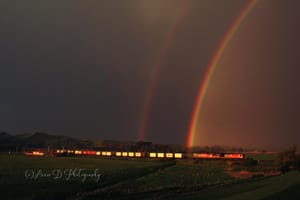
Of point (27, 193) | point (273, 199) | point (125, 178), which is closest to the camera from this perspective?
point (273, 199)

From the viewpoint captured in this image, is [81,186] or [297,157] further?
[297,157]

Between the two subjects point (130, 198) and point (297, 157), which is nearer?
point (130, 198)

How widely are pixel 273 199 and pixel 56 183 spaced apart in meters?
24.9

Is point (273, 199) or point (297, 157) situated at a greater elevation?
point (297, 157)

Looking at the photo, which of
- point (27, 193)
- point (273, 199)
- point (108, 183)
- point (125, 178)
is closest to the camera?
point (273, 199)

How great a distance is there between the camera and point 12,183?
42.4 meters

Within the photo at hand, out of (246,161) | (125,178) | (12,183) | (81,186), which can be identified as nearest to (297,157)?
(246,161)

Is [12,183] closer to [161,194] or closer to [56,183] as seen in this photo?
[56,183]

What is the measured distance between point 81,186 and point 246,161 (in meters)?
70.6

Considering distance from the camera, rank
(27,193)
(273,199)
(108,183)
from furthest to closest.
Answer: (108,183), (27,193), (273,199)

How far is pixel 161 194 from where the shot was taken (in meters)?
39.8

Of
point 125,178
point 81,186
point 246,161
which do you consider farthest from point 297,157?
point 81,186

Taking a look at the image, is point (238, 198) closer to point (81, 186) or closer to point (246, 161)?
point (81, 186)

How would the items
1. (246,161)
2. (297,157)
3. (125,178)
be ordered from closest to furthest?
(125,178)
(297,157)
(246,161)
